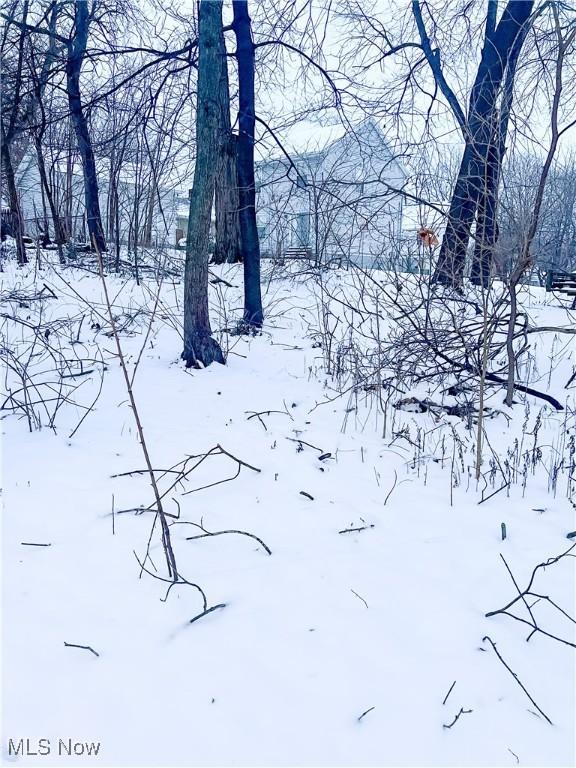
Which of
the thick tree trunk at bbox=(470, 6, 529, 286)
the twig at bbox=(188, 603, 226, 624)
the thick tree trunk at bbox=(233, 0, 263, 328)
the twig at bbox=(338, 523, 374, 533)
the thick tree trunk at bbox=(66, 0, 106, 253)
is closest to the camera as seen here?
the twig at bbox=(188, 603, 226, 624)

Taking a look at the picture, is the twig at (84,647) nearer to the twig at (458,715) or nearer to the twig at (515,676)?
the twig at (458,715)

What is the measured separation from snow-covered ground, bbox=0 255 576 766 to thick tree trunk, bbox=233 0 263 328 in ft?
12.1

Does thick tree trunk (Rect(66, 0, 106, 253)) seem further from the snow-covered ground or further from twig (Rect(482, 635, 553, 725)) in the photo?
twig (Rect(482, 635, 553, 725))

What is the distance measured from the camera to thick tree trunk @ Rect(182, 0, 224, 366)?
487 cm

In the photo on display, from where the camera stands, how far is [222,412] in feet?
12.8

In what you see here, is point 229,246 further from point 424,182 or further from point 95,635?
point 95,635

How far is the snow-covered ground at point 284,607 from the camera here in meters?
1.35

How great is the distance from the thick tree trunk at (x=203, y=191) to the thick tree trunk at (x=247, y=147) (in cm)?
126

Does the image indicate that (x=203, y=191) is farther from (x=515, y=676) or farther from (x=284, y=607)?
(x=515, y=676)

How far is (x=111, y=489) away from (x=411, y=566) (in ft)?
4.94

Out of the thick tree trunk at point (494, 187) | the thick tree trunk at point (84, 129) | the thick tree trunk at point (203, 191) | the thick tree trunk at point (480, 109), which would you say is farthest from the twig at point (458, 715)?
the thick tree trunk at point (84, 129)

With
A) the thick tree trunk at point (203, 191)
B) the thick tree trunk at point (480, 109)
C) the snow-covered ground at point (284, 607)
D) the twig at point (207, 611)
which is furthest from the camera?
the thick tree trunk at point (203, 191)

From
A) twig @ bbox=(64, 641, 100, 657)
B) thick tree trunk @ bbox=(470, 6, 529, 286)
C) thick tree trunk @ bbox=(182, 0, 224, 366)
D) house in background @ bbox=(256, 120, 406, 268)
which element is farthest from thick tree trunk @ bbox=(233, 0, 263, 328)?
twig @ bbox=(64, 641, 100, 657)

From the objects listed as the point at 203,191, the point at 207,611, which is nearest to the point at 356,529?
the point at 207,611
